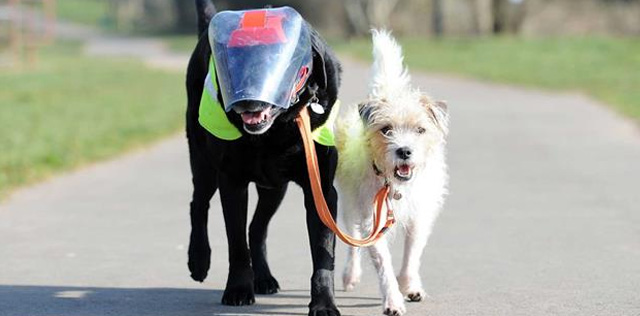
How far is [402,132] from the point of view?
676cm

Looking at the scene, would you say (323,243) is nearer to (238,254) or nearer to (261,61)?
(238,254)

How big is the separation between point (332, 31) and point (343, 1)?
6.28 ft

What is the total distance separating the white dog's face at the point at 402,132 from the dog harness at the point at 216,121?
242 millimetres

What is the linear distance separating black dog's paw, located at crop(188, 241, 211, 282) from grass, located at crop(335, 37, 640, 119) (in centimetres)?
1547

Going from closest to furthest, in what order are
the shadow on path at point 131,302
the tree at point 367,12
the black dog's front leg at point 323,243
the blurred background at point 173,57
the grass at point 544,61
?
the black dog's front leg at point 323,243 < the shadow on path at point 131,302 < the blurred background at point 173,57 < the grass at point 544,61 < the tree at point 367,12

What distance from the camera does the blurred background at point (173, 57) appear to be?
59.4 ft

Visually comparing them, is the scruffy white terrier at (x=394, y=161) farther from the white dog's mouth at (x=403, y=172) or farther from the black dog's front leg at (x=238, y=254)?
the black dog's front leg at (x=238, y=254)

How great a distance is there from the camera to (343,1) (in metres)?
59.6

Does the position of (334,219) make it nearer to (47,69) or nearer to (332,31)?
(47,69)

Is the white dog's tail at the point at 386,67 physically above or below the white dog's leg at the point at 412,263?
above

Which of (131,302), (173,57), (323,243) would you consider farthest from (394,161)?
(173,57)

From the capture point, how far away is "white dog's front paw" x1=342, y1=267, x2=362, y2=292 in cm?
773

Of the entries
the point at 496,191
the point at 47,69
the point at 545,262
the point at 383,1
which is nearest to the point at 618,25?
the point at 383,1

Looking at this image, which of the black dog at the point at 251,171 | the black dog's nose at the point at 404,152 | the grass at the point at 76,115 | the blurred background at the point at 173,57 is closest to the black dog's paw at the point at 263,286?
the black dog at the point at 251,171
